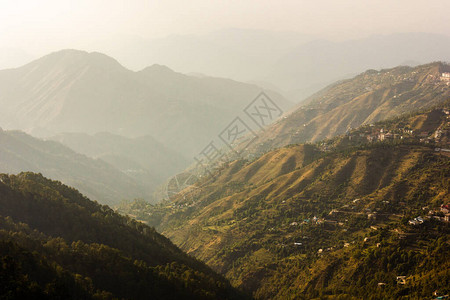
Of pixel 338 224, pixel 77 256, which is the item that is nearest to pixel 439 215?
pixel 338 224

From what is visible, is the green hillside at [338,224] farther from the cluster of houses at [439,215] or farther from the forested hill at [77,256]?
the forested hill at [77,256]

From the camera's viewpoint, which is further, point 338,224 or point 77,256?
point 338,224

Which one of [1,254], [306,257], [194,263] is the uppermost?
[1,254]

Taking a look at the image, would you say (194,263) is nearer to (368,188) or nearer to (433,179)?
(368,188)

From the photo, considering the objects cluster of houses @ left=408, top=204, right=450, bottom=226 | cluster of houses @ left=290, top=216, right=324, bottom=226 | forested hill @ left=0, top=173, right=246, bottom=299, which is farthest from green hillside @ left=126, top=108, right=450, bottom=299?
forested hill @ left=0, top=173, right=246, bottom=299

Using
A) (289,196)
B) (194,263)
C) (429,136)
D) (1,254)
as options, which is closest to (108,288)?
(1,254)

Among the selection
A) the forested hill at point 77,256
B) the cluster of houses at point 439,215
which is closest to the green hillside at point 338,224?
the cluster of houses at point 439,215

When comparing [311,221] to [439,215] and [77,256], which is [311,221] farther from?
[77,256]
